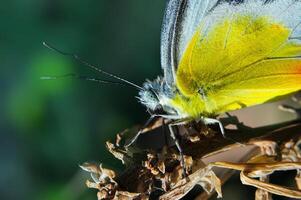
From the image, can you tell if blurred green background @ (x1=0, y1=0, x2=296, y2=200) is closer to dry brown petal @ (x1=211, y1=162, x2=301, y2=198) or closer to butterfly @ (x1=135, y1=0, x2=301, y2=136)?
butterfly @ (x1=135, y1=0, x2=301, y2=136)

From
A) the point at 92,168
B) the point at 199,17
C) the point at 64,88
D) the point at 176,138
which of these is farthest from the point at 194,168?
the point at 64,88

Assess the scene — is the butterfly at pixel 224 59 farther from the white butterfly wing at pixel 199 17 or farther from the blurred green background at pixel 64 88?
the blurred green background at pixel 64 88

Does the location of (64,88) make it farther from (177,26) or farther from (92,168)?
(92,168)

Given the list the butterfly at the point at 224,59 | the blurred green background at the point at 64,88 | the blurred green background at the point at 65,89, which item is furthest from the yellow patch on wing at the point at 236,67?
the blurred green background at the point at 64,88

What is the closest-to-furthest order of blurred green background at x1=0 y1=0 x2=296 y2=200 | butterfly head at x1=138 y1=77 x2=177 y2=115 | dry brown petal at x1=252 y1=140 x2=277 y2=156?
dry brown petal at x1=252 y1=140 x2=277 y2=156 → butterfly head at x1=138 y1=77 x2=177 y2=115 → blurred green background at x1=0 y1=0 x2=296 y2=200

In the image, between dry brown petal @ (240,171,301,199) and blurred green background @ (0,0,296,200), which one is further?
blurred green background @ (0,0,296,200)

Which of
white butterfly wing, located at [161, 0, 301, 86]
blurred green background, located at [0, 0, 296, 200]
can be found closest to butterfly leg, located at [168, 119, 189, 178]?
white butterfly wing, located at [161, 0, 301, 86]
